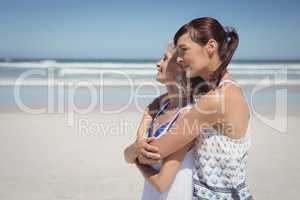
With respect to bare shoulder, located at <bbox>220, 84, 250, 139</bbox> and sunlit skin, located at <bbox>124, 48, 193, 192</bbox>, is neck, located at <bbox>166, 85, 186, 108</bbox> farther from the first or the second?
bare shoulder, located at <bbox>220, 84, 250, 139</bbox>

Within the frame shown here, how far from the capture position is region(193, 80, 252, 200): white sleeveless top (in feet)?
5.31

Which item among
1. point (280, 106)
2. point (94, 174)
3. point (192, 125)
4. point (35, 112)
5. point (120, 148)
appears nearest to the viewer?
point (192, 125)

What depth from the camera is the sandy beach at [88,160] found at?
4.31m

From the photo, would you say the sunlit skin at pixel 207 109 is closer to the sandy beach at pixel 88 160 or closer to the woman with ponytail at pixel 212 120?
the woman with ponytail at pixel 212 120

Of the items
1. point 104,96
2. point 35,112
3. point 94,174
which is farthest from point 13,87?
point 94,174

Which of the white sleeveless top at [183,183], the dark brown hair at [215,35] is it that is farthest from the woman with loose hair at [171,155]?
the dark brown hair at [215,35]

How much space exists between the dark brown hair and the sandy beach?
8.86 ft

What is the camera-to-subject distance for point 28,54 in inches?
1438

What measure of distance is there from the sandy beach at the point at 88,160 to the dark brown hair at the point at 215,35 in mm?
2700

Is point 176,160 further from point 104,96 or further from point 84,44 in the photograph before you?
point 84,44

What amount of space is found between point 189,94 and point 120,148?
4.31 m

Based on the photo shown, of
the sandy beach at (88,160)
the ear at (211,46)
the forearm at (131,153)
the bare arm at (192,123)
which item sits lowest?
the sandy beach at (88,160)

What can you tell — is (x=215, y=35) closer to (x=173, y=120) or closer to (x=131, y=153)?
(x=173, y=120)

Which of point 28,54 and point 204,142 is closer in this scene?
point 204,142
